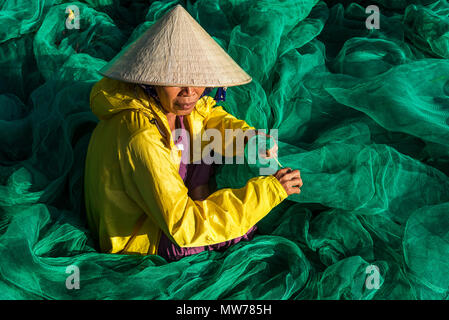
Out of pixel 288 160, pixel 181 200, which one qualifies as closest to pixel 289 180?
pixel 288 160

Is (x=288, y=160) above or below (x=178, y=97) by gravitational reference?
below

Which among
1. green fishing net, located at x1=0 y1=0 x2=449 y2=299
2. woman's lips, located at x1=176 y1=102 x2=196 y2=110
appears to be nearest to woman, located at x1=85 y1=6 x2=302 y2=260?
woman's lips, located at x1=176 y1=102 x2=196 y2=110

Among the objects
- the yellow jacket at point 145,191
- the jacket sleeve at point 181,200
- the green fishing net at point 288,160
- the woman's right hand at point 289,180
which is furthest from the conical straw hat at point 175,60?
the green fishing net at point 288,160

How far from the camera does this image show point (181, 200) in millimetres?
1816

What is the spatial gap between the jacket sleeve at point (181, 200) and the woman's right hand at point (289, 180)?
3cm

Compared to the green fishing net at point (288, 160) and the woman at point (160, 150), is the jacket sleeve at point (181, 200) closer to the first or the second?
the woman at point (160, 150)

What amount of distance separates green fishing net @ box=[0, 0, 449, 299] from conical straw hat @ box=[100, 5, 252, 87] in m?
0.58

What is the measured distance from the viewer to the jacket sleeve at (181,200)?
1783mm

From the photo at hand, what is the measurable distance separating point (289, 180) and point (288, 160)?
0.28 metres

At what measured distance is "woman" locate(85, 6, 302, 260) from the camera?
179cm

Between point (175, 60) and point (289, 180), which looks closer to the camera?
point (175, 60)

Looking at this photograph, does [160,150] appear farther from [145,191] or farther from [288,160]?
[288,160]

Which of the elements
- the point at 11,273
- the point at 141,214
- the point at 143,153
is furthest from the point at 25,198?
the point at 143,153

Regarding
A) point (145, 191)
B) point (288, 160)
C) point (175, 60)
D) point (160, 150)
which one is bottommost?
point (288, 160)
